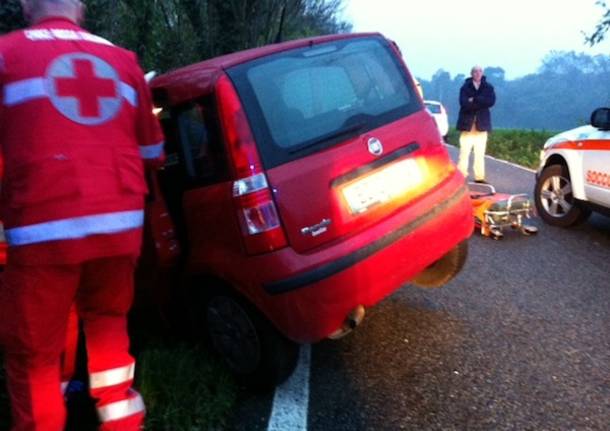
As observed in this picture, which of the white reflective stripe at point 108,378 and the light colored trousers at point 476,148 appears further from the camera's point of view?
the light colored trousers at point 476,148

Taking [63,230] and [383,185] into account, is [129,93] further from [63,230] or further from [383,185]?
[383,185]

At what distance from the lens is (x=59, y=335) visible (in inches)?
85.0

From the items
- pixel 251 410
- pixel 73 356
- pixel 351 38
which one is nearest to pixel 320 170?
pixel 351 38

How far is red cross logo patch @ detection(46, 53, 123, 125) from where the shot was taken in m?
1.99

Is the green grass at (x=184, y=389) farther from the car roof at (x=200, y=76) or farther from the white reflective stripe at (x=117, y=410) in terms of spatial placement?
the car roof at (x=200, y=76)

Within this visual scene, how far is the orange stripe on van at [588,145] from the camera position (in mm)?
5152

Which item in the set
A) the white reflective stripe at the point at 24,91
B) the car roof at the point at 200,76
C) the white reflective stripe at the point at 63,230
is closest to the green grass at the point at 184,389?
the white reflective stripe at the point at 63,230

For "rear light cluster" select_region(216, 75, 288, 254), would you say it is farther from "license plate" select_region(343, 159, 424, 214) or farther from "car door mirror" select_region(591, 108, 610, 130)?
"car door mirror" select_region(591, 108, 610, 130)

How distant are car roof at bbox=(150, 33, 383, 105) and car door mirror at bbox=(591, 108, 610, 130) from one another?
3.12m

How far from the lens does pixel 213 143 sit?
2.79 metres

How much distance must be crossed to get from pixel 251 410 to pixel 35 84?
1.78 meters

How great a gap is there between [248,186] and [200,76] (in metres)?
0.64

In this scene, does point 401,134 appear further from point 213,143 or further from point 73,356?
point 73,356

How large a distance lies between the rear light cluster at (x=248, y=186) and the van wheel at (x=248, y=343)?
1.30 ft
